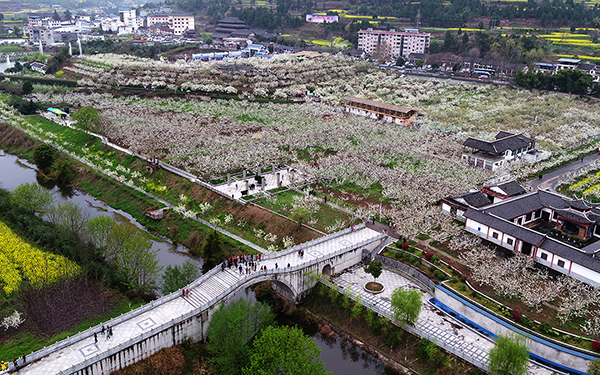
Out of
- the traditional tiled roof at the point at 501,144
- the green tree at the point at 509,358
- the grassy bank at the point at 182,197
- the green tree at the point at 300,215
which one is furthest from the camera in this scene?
the traditional tiled roof at the point at 501,144

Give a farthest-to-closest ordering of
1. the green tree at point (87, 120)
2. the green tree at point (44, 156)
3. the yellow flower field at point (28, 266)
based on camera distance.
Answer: the green tree at point (87, 120) → the green tree at point (44, 156) → the yellow flower field at point (28, 266)

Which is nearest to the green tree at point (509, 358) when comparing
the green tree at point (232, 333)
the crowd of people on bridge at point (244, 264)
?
the green tree at point (232, 333)

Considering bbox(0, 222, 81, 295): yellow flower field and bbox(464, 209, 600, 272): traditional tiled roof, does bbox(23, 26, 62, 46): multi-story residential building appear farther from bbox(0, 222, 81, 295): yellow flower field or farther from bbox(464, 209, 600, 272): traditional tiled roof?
bbox(464, 209, 600, 272): traditional tiled roof

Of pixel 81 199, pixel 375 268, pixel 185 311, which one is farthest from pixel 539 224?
pixel 81 199

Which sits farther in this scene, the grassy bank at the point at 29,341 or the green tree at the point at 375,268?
the green tree at the point at 375,268

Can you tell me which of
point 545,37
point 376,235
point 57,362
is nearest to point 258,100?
point 376,235

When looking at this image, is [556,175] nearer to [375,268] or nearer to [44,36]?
[375,268]

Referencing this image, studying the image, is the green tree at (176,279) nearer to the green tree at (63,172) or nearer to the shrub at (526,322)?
the shrub at (526,322)

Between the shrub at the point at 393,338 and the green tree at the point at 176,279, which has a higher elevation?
the green tree at the point at 176,279
